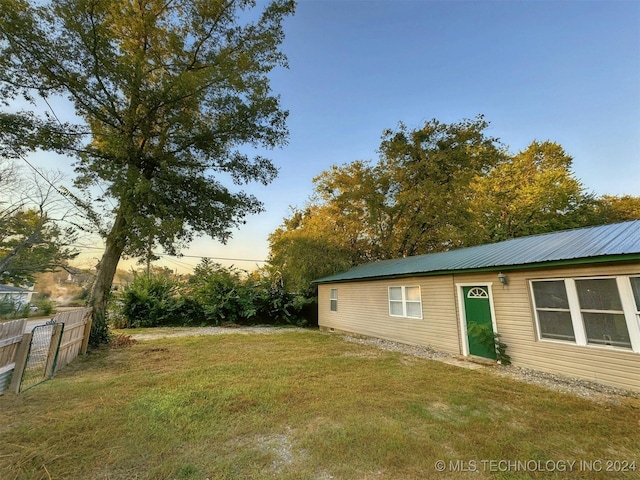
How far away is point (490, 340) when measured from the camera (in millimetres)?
5973

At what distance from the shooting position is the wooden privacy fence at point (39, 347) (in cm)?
402

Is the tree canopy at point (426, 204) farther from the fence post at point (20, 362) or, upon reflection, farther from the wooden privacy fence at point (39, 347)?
the fence post at point (20, 362)

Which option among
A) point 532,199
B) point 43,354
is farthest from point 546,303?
point 532,199

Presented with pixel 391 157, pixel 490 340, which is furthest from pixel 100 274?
pixel 391 157

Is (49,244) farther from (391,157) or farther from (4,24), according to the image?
(391,157)

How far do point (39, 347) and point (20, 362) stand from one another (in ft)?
2.59

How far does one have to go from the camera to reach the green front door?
6027 millimetres

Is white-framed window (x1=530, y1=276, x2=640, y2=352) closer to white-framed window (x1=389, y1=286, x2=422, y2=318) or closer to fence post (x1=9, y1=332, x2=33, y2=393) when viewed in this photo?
white-framed window (x1=389, y1=286, x2=422, y2=318)

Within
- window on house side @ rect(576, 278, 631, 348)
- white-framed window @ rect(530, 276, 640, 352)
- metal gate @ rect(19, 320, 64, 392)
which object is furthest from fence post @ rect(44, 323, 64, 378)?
window on house side @ rect(576, 278, 631, 348)

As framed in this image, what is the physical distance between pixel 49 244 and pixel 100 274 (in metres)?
4.82

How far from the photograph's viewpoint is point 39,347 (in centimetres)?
484

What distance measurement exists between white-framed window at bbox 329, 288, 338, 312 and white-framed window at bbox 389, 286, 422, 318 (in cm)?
374

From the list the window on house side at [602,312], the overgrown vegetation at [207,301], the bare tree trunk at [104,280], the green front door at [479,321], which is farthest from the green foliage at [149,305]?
the window on house side at [602,312]

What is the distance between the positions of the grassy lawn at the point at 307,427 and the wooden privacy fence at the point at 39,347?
33cm
